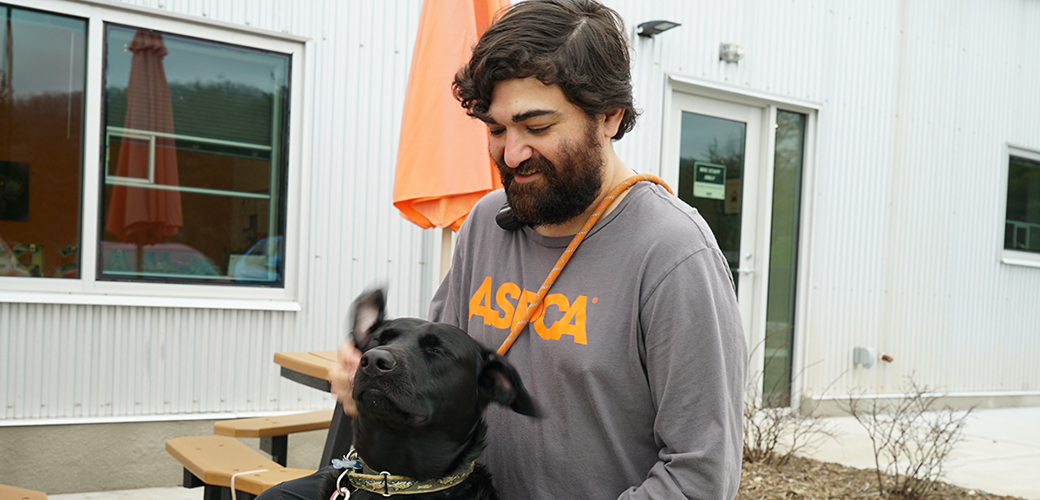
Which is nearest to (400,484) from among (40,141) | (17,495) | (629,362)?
(629,362)

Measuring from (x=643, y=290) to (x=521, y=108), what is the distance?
450mm

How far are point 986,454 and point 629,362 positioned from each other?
5.15 meters

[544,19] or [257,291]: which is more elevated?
[544,19]

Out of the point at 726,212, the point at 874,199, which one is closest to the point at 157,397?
the point at 726,212

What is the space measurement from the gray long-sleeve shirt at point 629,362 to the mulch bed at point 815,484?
2643 mm

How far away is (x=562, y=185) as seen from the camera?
5.25 ft

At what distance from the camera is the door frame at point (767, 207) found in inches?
238

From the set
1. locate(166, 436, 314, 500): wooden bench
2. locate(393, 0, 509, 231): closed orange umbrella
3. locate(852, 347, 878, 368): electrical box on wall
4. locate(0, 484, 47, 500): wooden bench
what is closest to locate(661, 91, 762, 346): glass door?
locate(852, 347, 878, 368): electrical box on wall

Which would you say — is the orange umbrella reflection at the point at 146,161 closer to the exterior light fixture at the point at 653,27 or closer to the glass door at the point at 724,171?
the exterior light fixture at the point at 653,27

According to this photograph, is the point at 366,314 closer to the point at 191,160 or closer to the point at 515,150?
the point at 515,150

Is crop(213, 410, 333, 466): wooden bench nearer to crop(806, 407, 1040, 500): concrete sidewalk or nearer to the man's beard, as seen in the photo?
the man's beard

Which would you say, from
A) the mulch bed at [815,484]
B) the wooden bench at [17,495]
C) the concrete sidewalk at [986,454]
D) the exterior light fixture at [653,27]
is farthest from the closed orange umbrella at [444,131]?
the concrete sidewalk at [986,454]

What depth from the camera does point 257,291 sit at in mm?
4414

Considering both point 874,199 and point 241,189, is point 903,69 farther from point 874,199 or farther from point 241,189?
point 241,189
